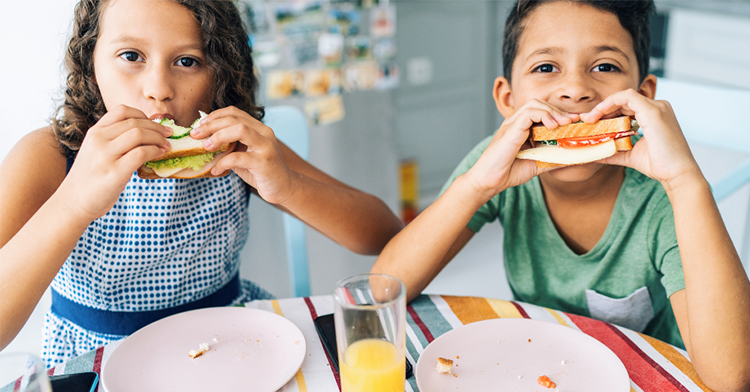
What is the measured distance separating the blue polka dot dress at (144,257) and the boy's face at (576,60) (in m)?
0.75

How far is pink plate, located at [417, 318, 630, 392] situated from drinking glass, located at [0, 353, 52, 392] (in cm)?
47

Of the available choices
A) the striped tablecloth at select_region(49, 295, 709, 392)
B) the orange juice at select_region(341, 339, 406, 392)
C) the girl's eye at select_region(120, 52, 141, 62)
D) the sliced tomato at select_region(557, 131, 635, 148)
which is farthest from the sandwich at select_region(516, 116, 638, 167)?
the girl's eye at select_region(120, 52, 141, 62)

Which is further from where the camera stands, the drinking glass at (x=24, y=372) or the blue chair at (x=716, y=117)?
the blue chair at (x=716, y=117)

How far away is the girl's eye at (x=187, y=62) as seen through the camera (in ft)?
3.66

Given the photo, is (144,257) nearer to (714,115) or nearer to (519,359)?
(519,359)

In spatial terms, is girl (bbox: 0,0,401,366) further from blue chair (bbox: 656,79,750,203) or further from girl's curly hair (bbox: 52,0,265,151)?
blue chair (bbox: 656,79,750,203)

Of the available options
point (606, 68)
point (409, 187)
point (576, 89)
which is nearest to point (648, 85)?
point (606, 68)

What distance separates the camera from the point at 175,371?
0.84 meters

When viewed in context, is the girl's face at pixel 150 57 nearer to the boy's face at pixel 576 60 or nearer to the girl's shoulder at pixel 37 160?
the girl's shoulder at pixel 37 160

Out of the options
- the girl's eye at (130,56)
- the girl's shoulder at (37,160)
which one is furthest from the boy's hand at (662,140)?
the girl's shoulder at (37,160)

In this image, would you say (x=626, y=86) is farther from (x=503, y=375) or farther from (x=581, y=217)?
(x=503, y=375)

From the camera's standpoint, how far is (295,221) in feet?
4.89

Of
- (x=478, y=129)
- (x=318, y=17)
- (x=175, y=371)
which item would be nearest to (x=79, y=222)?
(x=175, y=371)

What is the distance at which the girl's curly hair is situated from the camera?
45.1 inches
